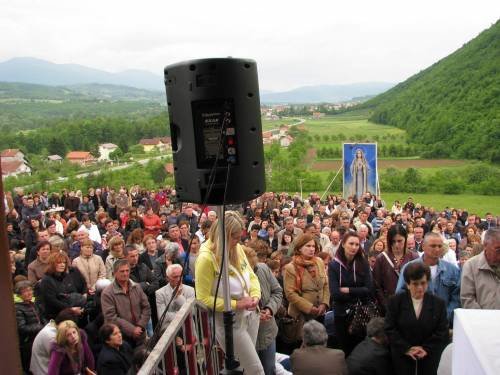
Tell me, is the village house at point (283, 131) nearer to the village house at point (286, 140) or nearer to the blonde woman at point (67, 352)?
the village house at point (286, 140)

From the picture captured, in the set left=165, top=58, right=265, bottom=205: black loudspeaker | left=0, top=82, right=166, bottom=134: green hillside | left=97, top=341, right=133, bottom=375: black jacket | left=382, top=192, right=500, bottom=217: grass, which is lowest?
left=382, top=192, right=500, bottom=217: grass

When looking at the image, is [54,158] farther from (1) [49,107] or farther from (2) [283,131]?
(1) [49,107]

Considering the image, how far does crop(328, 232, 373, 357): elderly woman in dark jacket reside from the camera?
4297mm

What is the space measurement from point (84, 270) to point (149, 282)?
783 millimetres

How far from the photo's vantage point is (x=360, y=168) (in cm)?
1919

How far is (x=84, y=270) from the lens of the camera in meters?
5.35

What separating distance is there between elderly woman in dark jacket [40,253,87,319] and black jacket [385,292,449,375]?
2.77 metres

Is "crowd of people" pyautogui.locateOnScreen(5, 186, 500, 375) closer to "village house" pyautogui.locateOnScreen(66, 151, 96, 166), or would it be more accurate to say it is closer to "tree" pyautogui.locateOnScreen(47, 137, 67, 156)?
"village house" pyautogui.locateOnScreen(66, 151, 96, 166)

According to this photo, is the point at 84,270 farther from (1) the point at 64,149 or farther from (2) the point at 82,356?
(1) the point at 64,149

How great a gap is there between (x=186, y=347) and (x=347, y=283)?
2.19 m

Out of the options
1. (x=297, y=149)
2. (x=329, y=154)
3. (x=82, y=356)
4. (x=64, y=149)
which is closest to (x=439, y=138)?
(x=329, y=154)

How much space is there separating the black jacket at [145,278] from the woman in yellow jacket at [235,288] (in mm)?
2159

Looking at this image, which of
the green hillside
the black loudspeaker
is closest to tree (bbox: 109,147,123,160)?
the green hillside

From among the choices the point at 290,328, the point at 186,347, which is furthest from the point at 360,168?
the point at 186,347
